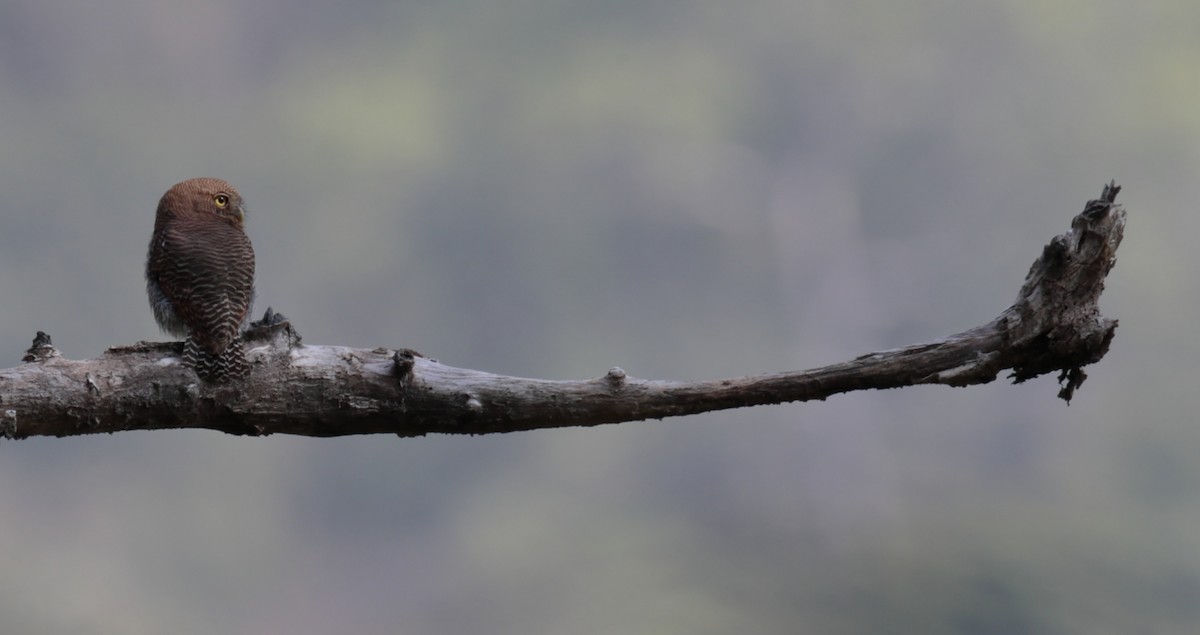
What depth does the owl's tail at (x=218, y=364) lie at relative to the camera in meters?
5.72

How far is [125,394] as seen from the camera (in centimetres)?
571

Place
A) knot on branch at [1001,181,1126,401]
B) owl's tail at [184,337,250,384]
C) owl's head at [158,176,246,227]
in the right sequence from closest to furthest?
knot on branch at [1001,181,1126,401]
owl's tail at [184,337,250,384]
owl's head at [158,176,246,227]

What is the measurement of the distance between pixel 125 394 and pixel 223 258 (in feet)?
3.28

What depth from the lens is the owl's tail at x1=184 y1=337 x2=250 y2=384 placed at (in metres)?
5.72

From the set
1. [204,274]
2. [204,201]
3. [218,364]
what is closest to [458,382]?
[218,364]

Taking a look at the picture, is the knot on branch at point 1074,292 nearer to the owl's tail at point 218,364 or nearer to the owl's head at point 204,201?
the owl's tail at point 218,364

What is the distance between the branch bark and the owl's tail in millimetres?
46

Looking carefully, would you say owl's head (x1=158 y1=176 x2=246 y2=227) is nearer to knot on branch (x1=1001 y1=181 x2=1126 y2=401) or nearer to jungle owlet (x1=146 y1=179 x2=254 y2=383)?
jungle owlet (x1=146 y1=179 x2=254 y2=383)

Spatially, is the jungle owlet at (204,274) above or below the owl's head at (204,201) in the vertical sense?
below

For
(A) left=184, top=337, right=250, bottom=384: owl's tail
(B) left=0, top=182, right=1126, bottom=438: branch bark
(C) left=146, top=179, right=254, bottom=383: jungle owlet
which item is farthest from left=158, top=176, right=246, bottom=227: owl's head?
(A) left=184, top=337, right=250, bottom=384: owl's tail

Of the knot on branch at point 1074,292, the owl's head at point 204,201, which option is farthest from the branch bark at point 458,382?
the owl's head at point 204,201

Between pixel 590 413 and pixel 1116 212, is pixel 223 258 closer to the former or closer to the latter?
pixel 590 413

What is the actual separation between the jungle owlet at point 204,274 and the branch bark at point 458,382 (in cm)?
13

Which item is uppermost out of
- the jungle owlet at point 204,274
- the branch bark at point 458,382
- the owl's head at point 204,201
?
the owl's head at point 204,201
